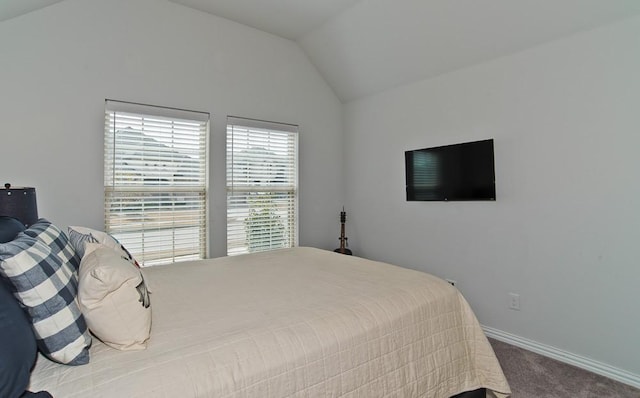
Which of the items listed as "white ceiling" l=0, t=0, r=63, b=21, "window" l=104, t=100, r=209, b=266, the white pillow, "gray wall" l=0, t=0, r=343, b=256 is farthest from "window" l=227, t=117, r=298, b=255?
the white pillow

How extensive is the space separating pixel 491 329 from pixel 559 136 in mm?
1665

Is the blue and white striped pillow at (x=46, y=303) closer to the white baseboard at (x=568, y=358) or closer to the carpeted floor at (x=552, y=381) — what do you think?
the carpeted floor at (x=552, y=381)

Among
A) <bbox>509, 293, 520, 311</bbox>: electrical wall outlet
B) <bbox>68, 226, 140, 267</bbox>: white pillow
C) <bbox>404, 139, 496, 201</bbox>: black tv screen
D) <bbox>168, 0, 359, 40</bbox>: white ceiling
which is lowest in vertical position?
<bbox>509, 293, 520, 311</bbox>: electrical wall outlet

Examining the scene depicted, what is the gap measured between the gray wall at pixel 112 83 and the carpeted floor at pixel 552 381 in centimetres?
238

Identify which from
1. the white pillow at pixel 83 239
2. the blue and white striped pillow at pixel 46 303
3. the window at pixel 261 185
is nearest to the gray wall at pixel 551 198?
the window at pixel 261 185

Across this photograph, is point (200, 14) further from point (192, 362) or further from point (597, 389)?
point (597, 389)

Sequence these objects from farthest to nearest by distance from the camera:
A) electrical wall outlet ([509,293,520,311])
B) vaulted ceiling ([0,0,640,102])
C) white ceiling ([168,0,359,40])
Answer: white ceiling ([168,0,359,40]), electrical wall outlet ([509,293,520,311]), vaulted ceiling ([0,0,640,102])

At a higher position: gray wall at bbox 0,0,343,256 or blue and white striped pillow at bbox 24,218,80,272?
gray wall at bbox 0,0,343,256

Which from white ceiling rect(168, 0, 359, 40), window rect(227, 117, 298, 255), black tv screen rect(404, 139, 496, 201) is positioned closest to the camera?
black tv screen rect(404, 139, 496, 201)

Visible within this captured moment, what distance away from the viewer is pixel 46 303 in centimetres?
97

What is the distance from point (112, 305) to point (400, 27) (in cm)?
309

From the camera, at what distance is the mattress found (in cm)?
96

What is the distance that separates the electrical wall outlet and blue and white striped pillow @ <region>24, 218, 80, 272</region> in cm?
296

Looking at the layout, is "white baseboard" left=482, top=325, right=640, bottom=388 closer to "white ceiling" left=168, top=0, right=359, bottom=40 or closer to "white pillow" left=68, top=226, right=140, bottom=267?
"white pillow" left=68, top=226, right=140, bottom=267
